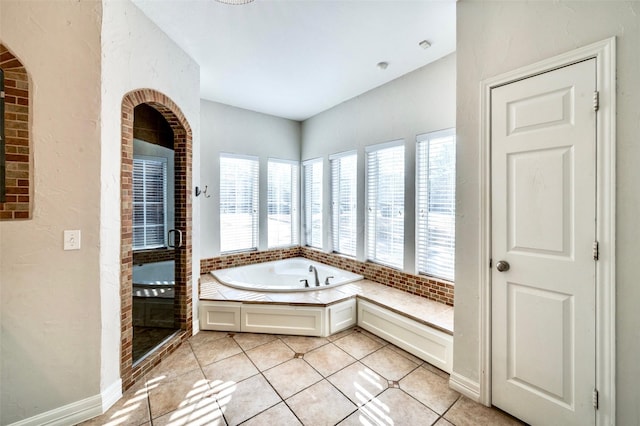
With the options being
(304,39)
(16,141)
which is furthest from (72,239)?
(304,39)

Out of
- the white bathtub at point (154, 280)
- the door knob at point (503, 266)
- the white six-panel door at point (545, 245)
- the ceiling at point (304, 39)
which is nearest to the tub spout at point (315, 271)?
the white bathtub at point (154, 280)

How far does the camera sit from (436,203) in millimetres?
2734

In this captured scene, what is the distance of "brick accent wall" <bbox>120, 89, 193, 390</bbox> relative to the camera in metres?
1.89

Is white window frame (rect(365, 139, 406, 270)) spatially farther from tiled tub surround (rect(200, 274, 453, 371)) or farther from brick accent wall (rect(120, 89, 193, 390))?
brick accent wall (rect(120, 89, 193, 390))

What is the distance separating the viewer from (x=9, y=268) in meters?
1.45

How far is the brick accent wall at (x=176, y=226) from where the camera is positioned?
6.19ft

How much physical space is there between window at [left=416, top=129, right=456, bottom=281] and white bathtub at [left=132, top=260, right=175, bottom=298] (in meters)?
3.02

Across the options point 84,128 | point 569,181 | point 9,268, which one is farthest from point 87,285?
point 569,181

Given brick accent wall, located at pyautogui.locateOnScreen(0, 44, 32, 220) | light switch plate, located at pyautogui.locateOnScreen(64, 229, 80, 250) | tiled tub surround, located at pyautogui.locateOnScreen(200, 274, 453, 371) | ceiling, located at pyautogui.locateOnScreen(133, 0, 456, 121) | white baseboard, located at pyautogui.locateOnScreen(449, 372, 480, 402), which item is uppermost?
ceiling, located at pyautogui.locateOnScreen(133, 0, 456, 121)

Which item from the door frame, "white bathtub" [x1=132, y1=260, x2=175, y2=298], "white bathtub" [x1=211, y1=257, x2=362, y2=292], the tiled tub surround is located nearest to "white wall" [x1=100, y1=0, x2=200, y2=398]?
the tiled tub surround

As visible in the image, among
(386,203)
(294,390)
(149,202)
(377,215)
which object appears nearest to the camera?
(294,390)

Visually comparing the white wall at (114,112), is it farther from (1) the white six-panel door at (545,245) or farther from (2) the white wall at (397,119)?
(1) the white six-panel door at (545,245)

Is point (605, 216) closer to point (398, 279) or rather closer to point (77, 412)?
point (398, 279)

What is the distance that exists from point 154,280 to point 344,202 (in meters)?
2.79
